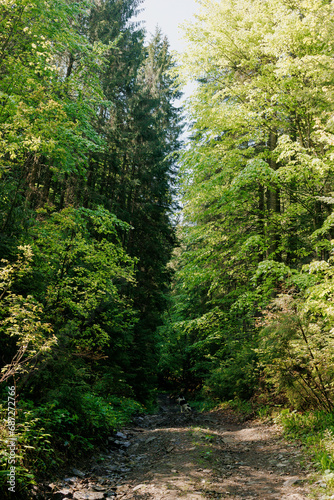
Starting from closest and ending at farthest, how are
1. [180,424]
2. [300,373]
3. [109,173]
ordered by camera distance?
[300,373]
[180,424]
[109,173]

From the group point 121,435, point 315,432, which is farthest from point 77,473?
point 315,432

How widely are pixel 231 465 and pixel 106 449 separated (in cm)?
290

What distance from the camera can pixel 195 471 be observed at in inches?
213

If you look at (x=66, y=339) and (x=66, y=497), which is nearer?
(x=66, y=497)

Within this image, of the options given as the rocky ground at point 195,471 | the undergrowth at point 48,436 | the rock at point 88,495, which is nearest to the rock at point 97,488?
the rocky ground at point 195,471

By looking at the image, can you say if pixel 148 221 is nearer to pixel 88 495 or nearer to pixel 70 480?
pixel 70 480

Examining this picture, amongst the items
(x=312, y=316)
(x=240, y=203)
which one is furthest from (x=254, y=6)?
(x=312, y=316)

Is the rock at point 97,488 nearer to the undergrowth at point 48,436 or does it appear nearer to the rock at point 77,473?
the rock at point 77,473

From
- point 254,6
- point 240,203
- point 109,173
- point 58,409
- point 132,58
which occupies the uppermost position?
point 132,58

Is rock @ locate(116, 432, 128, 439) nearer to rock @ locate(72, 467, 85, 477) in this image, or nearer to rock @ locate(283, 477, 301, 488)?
rock @ locate(72, 467, 85, 477)

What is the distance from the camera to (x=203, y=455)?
6.38 m

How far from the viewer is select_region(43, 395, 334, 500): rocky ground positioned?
4629 millimetres

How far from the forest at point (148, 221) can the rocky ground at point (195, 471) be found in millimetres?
646

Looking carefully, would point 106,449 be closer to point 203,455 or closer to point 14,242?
point 203,455
